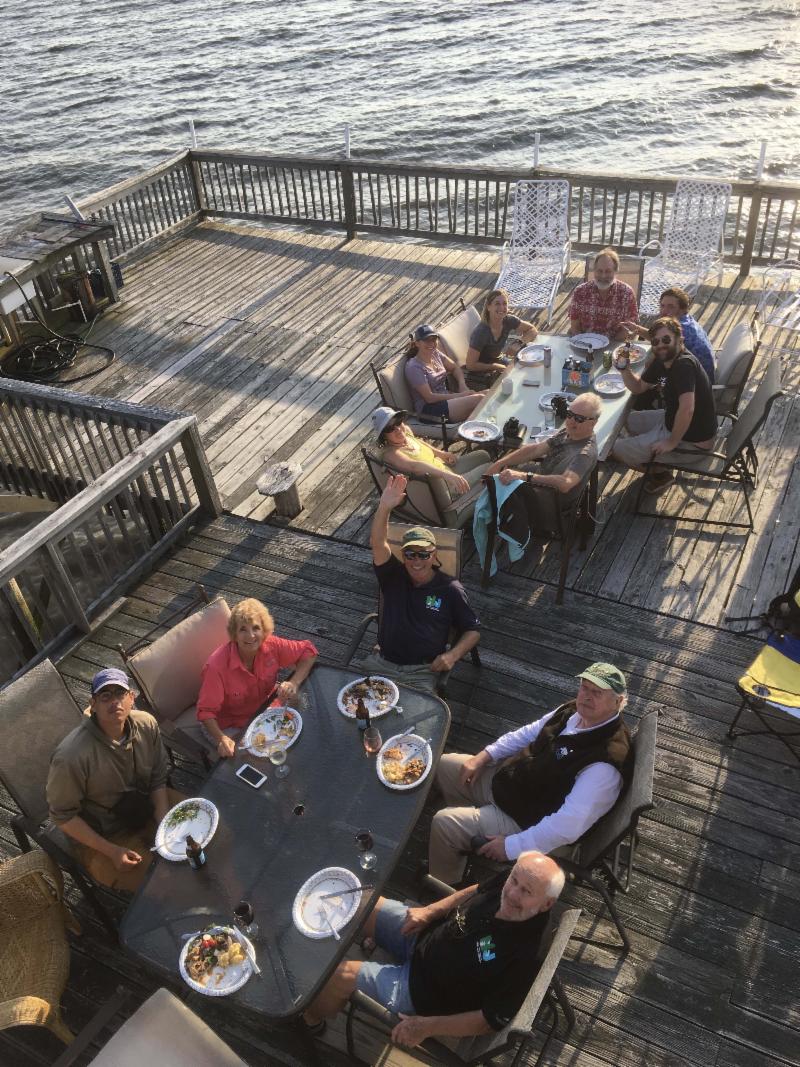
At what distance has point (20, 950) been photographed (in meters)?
3.47

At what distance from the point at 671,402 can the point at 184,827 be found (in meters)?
4.29

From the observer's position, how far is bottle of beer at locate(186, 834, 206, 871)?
3297 millimetres

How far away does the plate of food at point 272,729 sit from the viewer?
3803 mm

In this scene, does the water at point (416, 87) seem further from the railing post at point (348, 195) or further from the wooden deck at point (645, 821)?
the wooden deck at point (645, 821)

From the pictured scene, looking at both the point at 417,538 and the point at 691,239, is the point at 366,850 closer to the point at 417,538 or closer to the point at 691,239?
the point at 417,538

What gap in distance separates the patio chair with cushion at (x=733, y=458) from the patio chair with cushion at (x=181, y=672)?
3299mm

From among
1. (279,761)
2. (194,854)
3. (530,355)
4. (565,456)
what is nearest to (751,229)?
(530,355)

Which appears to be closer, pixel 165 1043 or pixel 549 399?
pixel 165 1043

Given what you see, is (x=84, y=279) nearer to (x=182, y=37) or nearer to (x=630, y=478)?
(x=630, y=478)

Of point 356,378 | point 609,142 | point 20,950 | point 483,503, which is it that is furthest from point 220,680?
point 609,142

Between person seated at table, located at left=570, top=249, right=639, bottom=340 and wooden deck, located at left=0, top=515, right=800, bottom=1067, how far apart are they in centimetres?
271

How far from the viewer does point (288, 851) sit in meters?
3.35

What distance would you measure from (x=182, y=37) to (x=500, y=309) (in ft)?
99.5

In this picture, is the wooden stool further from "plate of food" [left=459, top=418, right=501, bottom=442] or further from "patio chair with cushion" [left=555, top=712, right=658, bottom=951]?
"patio chair with cushion" [left=555, top=712, right=658, bottom=951]
